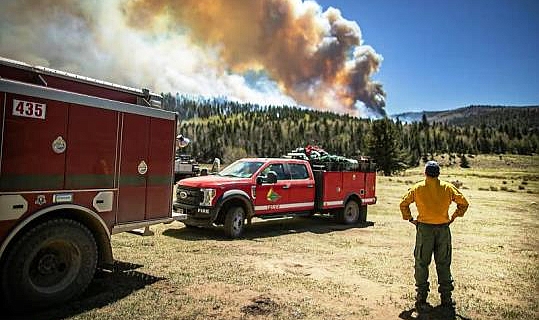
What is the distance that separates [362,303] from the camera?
582cm

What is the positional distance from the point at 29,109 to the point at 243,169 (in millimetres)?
7008

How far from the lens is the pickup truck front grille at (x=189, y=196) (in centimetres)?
1021

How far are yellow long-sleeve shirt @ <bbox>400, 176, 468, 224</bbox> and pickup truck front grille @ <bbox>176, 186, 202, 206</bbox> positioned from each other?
5.65 metres

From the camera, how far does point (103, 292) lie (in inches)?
228

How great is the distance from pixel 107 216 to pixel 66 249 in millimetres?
693

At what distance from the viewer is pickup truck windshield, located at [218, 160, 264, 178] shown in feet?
37.0

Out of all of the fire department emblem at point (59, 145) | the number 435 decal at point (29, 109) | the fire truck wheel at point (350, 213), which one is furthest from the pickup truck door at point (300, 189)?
the number 435 decal at point (29, 109)

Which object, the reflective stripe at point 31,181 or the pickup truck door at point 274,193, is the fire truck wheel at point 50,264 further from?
the pickup truck door at point 274,193

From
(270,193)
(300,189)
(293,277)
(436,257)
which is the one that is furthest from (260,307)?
(300,189)

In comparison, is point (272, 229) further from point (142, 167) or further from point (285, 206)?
point (142, 167)

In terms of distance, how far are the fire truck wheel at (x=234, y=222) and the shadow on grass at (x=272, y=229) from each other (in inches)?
7.2

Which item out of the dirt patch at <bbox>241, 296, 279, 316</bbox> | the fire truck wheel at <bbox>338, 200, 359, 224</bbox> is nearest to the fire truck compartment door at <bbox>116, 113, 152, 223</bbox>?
the dirt patch at <bbox>241, 296, 279, 316</bbox>

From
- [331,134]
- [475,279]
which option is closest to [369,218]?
[475,279]

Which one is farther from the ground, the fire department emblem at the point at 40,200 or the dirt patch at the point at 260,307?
the fire department emblem at the point at 40,200
